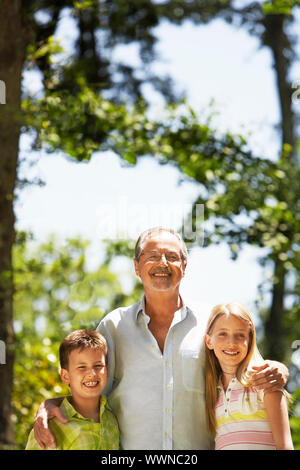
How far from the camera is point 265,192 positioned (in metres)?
4.79

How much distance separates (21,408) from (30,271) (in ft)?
3.97

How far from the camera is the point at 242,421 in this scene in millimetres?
1925

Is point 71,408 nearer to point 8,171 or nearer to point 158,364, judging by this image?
point 158,364

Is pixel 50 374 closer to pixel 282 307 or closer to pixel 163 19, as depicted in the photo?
pixel 282 307

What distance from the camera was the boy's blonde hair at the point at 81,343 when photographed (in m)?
2.03

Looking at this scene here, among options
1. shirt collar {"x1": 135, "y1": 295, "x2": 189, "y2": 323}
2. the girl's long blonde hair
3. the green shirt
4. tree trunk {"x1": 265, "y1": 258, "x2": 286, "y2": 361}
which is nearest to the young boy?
the green shirt

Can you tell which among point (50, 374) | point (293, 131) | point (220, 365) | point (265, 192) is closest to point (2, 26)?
point (265, 192)

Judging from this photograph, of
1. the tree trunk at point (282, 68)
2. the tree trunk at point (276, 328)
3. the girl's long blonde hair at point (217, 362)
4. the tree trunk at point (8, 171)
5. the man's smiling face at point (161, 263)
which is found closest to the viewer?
the girl's long blonde hair at point (217, 362)

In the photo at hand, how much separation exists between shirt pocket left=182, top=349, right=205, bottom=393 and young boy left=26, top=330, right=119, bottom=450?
269 millimetres

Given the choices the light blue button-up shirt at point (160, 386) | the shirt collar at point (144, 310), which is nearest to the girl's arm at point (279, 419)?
the light blue button-up shirt at point (160, 386)

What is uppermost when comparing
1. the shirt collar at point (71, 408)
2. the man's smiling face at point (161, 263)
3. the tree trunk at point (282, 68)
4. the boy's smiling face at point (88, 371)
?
the tree trunk at point (282, 68)

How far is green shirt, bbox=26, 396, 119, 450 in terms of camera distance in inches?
78.7

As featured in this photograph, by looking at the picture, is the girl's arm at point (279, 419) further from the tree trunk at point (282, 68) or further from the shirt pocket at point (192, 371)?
the tree trunk at point (282, 68)

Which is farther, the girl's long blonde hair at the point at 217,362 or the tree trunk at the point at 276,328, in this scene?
the tree trunk at the point at 276,328
